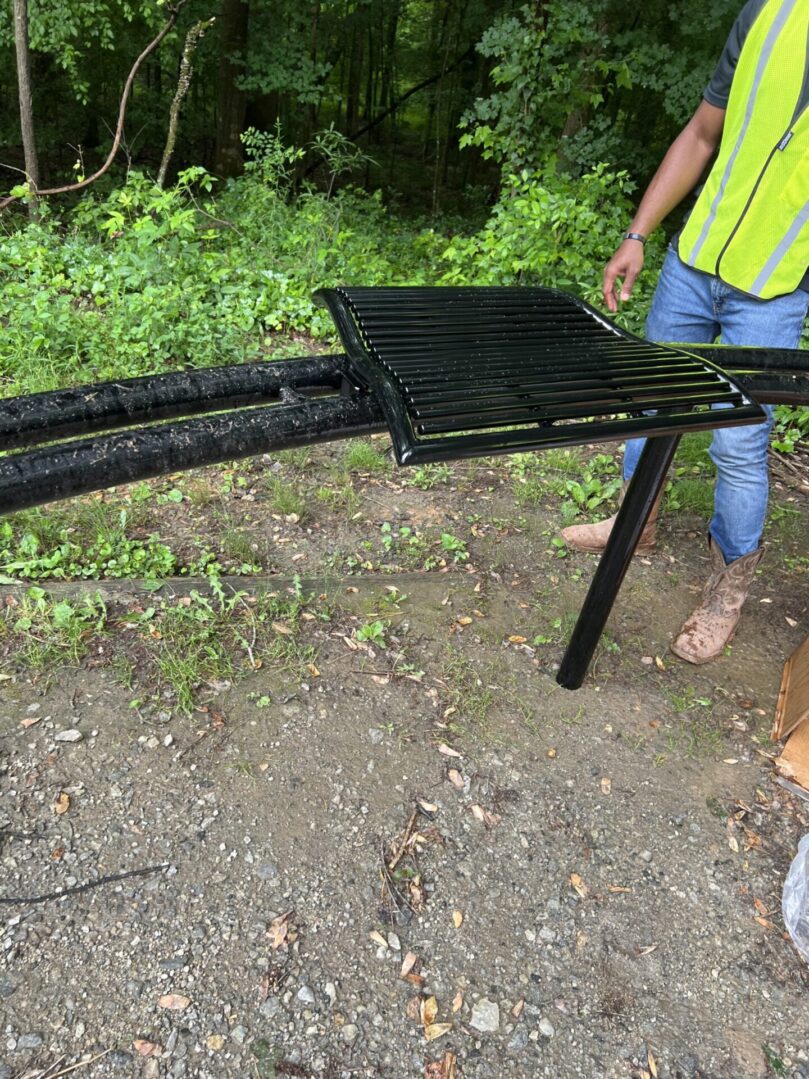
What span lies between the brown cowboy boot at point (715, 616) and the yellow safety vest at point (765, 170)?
2.92ft

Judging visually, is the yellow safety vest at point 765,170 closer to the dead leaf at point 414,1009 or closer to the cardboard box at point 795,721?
the cardboard box at point 795,721

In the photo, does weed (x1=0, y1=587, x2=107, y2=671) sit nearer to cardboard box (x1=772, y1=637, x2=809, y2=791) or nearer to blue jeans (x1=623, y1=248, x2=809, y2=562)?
blue jeans (x1=623, y1=248, x2=809, y2=562)

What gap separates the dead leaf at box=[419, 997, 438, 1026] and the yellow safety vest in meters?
2.03

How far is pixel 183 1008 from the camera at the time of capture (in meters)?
1.43

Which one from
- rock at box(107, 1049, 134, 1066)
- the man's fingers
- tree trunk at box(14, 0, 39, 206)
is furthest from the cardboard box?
tree trunk at box(14, 0, 39, 206)

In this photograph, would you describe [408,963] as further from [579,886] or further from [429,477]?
[429,477]

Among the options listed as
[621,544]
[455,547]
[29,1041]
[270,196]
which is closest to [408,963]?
[29,1041]

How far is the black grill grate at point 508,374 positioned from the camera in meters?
1.21

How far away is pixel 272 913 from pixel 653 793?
1.08 metres

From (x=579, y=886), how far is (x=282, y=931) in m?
0.73

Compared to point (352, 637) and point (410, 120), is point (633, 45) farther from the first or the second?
point (410, 120)

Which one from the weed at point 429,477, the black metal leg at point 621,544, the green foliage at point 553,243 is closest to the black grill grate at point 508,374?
the black metal leg at point 621,544

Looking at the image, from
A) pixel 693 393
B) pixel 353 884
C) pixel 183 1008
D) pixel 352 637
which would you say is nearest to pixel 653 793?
pixel 353 884

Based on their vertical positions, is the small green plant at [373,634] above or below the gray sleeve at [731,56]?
below
